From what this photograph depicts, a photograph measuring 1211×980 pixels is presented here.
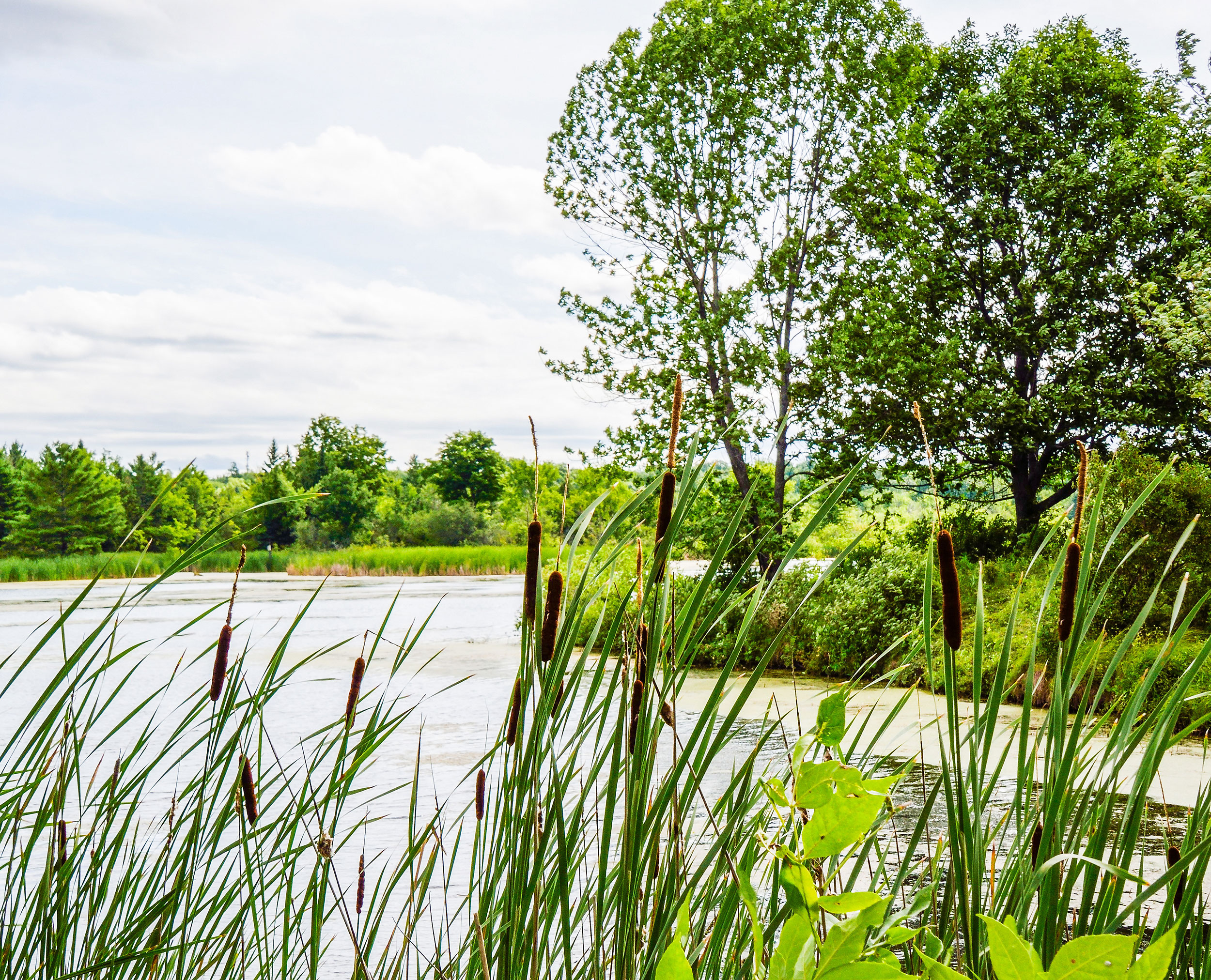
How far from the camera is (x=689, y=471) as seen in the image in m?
0.81

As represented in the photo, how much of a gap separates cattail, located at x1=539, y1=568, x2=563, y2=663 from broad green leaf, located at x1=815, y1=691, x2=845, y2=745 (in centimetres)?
20

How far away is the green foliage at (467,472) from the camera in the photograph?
5309 centimetres

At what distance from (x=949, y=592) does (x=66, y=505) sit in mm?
43698

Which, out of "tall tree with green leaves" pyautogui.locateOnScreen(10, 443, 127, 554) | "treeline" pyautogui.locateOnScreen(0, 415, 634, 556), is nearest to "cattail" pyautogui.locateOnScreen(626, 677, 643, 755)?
"treeline" pyautogui.locateOnScreen(0, 415, 634, 556)

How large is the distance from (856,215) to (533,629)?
39.0 feet

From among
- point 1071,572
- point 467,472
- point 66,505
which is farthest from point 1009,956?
point 467,472

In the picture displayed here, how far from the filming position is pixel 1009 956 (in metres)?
0.48

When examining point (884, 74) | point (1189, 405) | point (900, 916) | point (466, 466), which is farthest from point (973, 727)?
point (466, 466)

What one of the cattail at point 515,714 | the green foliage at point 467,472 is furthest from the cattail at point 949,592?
the green foliage at point 467,472

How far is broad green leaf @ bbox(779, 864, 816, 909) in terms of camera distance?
21.6 inches

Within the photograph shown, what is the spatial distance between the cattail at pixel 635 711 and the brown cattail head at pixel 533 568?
110mm

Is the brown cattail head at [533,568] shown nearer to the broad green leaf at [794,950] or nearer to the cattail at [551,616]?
the cattail at [551,616]

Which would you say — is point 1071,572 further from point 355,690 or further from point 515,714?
point 355,690

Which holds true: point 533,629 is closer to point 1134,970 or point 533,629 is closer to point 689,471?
point 689,471
